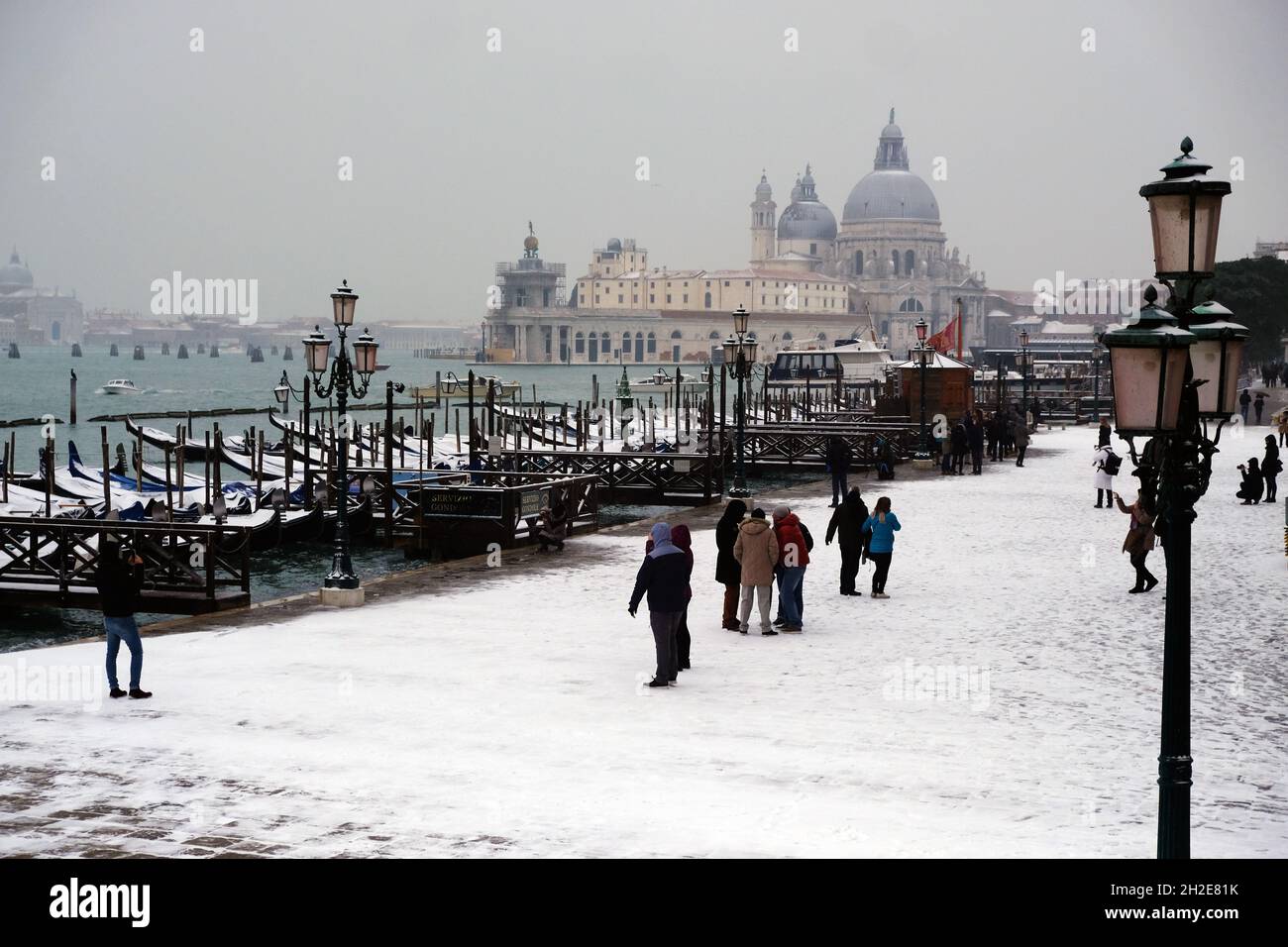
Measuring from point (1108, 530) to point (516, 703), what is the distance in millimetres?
12924

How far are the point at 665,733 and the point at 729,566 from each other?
388cm

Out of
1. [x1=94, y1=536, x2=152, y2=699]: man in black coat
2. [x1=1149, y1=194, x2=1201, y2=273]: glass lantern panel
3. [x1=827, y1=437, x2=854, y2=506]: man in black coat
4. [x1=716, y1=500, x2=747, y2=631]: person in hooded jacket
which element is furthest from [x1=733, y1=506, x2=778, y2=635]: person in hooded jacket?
[x1=827, y1=437, x2=854, y2=506]: man in black coat

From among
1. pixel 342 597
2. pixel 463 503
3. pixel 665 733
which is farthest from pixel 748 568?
pixel 463 503

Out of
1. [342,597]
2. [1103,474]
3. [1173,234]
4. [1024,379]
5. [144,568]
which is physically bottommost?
[342,597]

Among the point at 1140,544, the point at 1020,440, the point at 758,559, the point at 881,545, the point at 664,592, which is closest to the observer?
the point at 664,592

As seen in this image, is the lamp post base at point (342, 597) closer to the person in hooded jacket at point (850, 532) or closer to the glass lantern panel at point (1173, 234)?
the person in hooded jacket at point (850, 532)

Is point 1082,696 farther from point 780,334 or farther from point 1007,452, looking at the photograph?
point 780,334

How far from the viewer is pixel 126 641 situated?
10586mm

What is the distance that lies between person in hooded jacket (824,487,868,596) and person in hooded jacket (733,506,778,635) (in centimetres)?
212

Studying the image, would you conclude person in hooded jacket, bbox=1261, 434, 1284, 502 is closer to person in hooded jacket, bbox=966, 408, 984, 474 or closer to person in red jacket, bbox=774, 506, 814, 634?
person in hooded jacket, bbox=966, 408, 984, 474

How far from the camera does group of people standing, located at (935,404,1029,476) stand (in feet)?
104

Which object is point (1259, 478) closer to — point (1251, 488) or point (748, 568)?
point (1251, 488)
